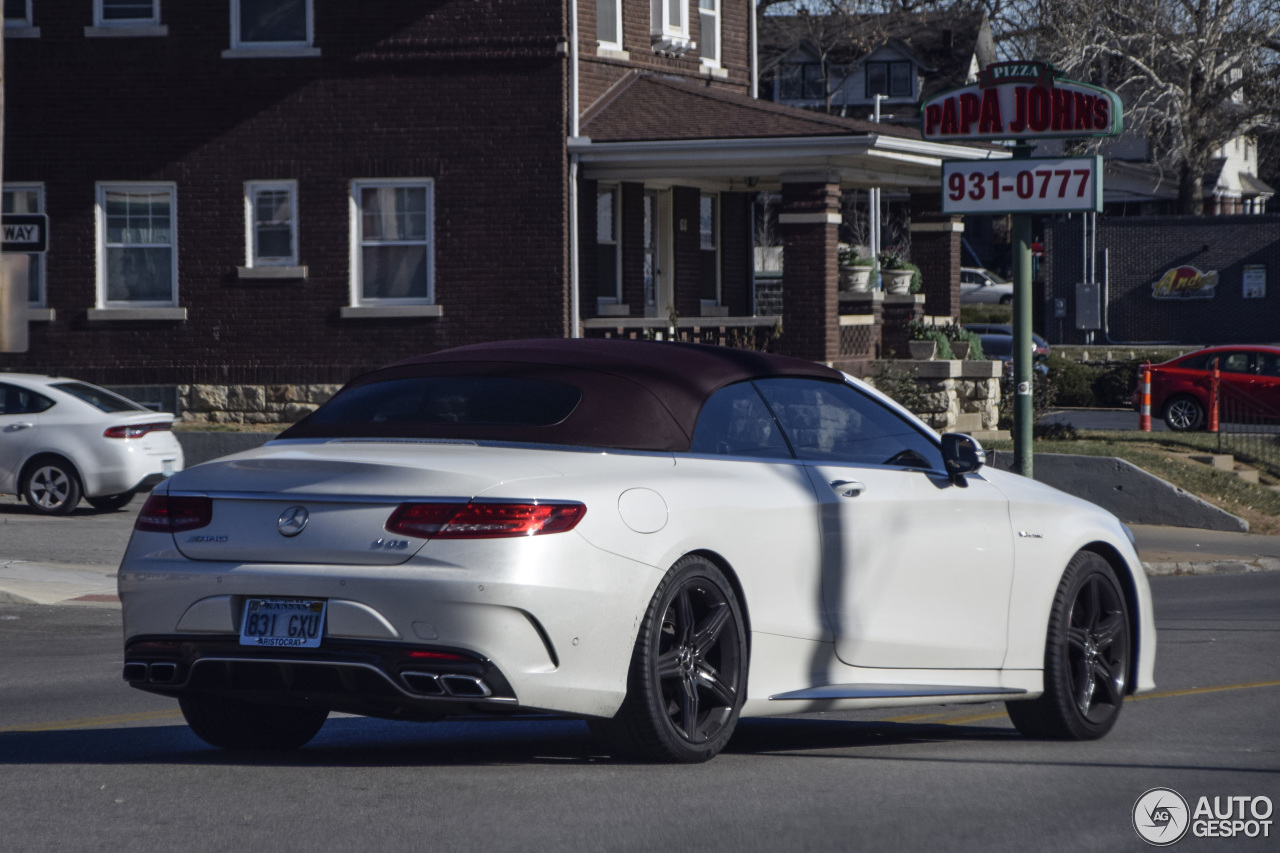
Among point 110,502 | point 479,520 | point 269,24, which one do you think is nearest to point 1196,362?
point 269,24

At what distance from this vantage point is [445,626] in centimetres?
570

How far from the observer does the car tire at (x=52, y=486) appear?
18.4m

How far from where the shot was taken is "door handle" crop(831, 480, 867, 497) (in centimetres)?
676

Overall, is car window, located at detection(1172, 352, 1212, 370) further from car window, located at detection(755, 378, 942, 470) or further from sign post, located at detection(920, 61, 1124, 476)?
car window, located at detection(755, 378, 942, 470)

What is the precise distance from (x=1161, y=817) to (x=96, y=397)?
15.0m

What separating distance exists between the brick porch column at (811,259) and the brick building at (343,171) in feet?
0.10

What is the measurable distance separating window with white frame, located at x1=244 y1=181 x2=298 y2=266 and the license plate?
18.1 m

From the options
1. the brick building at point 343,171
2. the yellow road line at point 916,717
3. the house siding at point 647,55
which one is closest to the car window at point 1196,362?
the brick building at point 343,171

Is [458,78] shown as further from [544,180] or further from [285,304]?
[285,304]

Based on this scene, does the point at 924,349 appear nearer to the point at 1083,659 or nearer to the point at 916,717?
the point at 916,717

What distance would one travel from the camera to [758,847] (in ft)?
17.1

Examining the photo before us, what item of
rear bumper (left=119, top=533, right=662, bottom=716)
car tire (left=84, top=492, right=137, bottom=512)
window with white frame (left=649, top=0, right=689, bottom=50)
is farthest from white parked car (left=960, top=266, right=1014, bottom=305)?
rear bumper (left=119, top=533, right=662, bottom=716)

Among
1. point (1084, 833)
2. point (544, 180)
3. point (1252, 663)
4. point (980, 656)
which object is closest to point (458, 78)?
point (544, 180)

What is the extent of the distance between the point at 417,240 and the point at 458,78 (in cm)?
216
